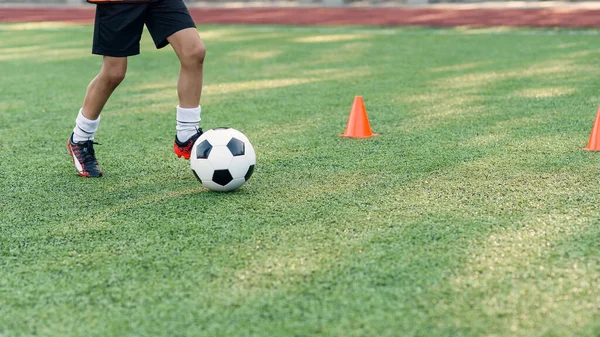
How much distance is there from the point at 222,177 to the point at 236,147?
0.19 m

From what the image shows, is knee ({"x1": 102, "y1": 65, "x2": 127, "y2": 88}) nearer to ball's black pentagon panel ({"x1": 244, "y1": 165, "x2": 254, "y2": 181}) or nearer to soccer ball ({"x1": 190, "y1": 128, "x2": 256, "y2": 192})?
soccer ball ({"x1": 190, "y1": 128, "x2": 256, "y2": 192})

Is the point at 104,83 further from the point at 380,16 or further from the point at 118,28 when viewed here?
the point at 380,16

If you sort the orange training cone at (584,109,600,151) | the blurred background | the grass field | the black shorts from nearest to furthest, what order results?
the grass field < the black shorts < the orange training cone at (584,109,600,151) < the blurred background

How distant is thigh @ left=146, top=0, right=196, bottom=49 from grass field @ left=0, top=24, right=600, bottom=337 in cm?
80

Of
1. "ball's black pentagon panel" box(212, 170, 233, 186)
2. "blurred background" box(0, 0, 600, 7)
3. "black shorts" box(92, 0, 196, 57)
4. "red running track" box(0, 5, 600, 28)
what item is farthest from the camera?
"blurred background" box(0, 0, 600, 7)

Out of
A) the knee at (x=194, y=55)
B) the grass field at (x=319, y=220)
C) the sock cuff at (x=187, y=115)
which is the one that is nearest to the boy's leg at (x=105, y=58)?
the grass field at (x=319, y=220)

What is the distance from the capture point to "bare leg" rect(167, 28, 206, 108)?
4121 millimetres

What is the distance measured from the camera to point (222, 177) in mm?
3834

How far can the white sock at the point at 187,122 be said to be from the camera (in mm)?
4273

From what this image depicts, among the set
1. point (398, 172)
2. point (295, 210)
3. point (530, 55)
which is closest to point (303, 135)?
point (398, 172)

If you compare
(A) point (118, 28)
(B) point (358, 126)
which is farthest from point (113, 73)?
(B) point (358, 126)

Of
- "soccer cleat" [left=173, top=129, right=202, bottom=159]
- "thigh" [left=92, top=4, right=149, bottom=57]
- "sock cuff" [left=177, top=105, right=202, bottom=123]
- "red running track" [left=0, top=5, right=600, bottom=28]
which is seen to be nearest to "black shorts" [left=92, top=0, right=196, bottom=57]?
"thigh" [left=92, top=4, right=149, bottom=57]

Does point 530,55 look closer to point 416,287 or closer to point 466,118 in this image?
point 466,118

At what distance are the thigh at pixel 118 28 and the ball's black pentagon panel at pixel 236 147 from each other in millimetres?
757
